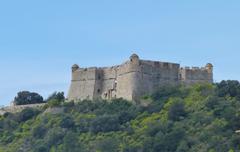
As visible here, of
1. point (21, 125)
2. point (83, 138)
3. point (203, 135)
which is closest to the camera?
point (203, 135)

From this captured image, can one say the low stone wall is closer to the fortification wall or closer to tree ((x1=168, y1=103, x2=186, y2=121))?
the fortification wall

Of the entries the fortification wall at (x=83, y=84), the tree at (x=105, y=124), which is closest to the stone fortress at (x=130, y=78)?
the fortification wall at (x=83, y=84)

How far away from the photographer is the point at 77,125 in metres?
107

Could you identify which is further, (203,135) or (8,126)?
(8,126)

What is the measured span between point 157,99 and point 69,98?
823cm

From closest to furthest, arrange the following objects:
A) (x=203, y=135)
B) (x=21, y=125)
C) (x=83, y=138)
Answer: (x=203, y=135)
(x=83, y=138)
(x=21, y=125)

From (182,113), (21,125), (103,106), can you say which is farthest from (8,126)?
(182,113)

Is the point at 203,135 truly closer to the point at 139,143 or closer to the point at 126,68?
the point at 139,143

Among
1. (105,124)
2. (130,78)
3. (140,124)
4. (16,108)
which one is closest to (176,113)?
(140,124)

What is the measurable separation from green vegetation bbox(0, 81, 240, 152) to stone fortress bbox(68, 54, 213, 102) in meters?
1.23

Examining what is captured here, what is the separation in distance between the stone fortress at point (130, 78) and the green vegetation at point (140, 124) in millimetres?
1232

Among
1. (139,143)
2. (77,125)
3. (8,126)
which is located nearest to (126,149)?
(139,143)

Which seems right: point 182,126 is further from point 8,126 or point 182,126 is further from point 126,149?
point 8,126

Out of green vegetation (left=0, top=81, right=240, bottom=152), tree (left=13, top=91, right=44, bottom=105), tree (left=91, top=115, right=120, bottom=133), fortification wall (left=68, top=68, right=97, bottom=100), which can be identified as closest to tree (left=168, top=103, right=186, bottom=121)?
green vegetation (left=0, top=81, right=240, bottom=152)
